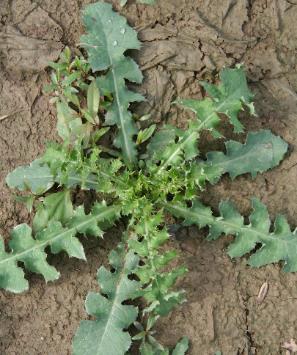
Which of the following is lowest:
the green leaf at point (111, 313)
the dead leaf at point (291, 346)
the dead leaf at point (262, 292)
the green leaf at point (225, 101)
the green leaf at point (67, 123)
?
the dead leaf at point (291, 346)

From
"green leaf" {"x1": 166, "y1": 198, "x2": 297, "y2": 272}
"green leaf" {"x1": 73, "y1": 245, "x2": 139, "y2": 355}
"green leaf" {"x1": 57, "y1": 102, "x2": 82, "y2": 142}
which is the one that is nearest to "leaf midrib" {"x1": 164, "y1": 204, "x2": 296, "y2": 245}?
"green leaf" {"x1": 166, "y1": 198, "x2": 297, "y2": 272}

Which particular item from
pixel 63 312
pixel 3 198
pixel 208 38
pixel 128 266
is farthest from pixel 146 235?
pixel 208 38

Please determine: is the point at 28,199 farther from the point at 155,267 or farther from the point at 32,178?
the point at 155,267

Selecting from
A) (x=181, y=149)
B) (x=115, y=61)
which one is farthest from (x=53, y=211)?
(x=115, y=61)

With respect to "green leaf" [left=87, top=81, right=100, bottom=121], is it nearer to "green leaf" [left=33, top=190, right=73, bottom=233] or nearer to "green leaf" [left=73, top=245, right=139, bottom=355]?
"green leaf" [left=33, top=190, right=73, bottom=233]

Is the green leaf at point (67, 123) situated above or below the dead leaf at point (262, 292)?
above

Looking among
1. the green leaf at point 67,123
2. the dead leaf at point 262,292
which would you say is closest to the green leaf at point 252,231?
the dead leaf at point 262,292

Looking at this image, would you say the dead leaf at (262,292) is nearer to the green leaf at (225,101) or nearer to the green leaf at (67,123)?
the green leaf at (225,101)

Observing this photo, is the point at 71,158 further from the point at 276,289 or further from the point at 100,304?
the point at 276,289
